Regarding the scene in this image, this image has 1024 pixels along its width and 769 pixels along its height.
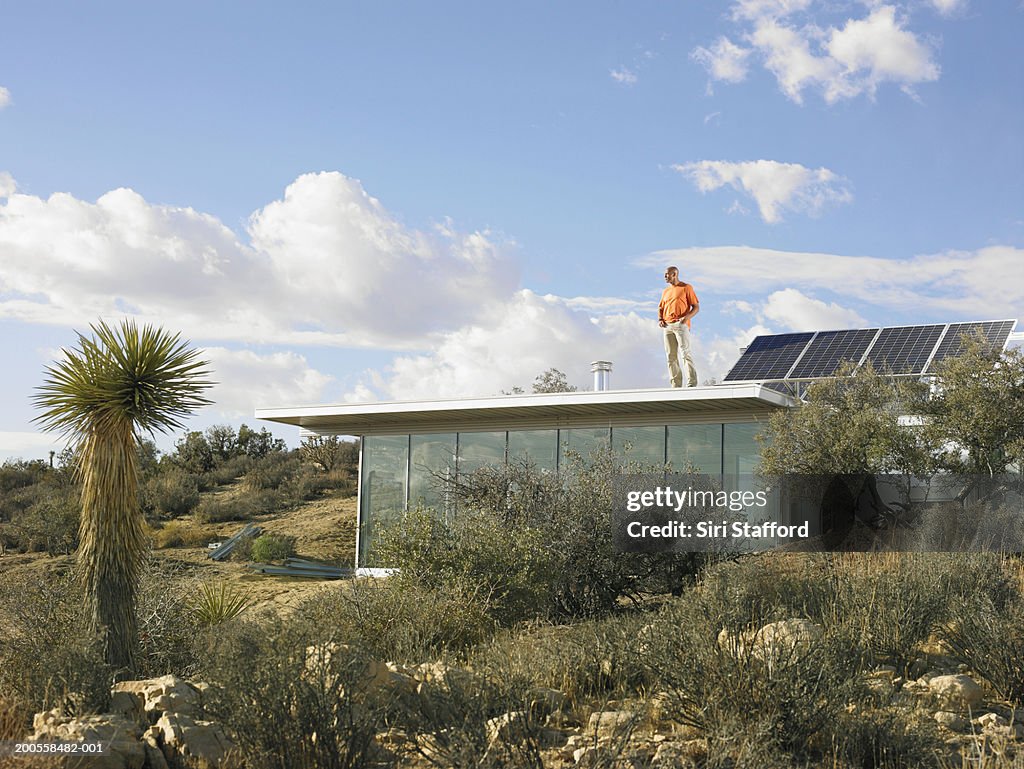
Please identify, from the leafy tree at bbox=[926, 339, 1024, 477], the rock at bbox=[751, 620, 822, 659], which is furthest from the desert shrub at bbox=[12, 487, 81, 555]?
the rock at bbox=[751, 620, 822, 659]

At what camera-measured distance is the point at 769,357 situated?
63.4 ft

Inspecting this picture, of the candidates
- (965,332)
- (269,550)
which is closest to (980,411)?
(965,332)

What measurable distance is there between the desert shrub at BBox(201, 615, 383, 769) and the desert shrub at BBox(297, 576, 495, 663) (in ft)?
7.82

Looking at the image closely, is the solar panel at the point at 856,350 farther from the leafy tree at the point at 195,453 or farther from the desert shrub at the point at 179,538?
the leafy tree at the point at 195,453

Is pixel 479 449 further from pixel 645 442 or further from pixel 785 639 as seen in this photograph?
pixel 785 639

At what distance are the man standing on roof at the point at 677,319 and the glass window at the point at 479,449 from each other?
3.60m

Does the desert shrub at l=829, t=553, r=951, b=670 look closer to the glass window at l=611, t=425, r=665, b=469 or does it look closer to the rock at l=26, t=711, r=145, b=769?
the rock at l=26, t=711, r=145, b=769

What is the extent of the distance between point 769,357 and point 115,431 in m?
13.7

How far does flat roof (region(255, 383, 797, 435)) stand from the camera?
16.1 metres

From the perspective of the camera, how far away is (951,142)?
17.8m

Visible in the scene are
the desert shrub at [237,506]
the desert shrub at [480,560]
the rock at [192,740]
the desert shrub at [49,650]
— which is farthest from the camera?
the desert shrub at [237,506]

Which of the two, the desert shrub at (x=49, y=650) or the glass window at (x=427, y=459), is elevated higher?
the glass window at (x=427, y=459)

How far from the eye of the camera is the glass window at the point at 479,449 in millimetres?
18641

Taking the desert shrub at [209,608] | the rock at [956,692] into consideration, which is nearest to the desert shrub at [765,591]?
the rock at [956,692]
